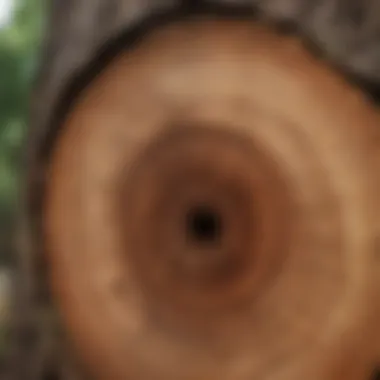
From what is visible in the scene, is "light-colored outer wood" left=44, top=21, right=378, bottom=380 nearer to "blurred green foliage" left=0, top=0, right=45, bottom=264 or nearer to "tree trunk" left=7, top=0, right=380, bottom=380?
"tree trunk" left=7, top=0, right=380, bottom=380

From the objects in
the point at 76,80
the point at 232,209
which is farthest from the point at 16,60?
the point at 232,209

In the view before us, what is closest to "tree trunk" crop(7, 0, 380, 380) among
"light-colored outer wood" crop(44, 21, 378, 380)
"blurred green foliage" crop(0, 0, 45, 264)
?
"light-colored outer wood" crop(44, 21, 378, 380)

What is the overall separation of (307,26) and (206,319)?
0.31 metres

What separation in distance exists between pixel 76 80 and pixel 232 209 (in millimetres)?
221

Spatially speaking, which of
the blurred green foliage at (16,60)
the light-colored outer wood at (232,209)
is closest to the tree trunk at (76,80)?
the light-colored outer wood at (232,209)

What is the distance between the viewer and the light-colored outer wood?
0.77 metres

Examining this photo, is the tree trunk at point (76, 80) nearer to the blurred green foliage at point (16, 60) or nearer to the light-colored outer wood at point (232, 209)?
the light-colored outer wood at point (232, 209)

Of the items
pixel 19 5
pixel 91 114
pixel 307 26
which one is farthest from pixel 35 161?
pixel 19 5

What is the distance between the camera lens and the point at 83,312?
86 centimetres

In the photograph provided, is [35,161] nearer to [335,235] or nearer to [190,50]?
[190,50]

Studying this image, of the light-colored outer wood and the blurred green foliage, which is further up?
the blurred green foliage

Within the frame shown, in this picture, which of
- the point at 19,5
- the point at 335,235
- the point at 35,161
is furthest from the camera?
the point at 19,5

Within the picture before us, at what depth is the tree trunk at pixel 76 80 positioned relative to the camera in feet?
2.55

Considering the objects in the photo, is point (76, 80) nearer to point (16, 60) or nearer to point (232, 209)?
point (232, 209)
